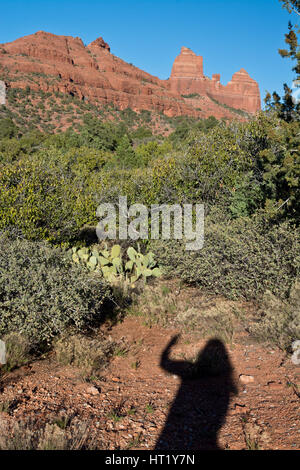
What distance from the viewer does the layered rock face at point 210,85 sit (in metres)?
118

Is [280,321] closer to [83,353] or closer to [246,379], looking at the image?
[246,379]

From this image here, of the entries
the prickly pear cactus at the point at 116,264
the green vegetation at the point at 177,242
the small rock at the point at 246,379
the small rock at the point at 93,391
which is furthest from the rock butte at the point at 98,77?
the small rock at the point at 246,379

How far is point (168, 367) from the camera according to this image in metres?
4.42

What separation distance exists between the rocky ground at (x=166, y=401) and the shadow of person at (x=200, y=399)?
0.03 ft

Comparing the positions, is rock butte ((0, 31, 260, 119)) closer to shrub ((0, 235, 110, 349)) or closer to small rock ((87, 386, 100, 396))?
shrub ((0, 235, 110, 349))

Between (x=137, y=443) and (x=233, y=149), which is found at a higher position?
(x=233, y=149)

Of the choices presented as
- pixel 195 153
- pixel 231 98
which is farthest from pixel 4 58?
pixel 231 98

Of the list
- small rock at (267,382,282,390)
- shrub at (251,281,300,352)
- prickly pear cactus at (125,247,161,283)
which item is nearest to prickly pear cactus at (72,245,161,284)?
prickly pear cactus at (125,247,161,283)

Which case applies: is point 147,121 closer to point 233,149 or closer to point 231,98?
point 233,149

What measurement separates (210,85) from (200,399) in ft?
447

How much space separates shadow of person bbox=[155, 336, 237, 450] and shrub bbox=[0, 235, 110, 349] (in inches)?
62.4

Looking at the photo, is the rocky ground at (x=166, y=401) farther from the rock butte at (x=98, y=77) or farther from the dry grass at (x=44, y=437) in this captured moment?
the rock butte at (x=98, y=77)

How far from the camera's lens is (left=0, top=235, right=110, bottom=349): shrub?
428 centimetres
